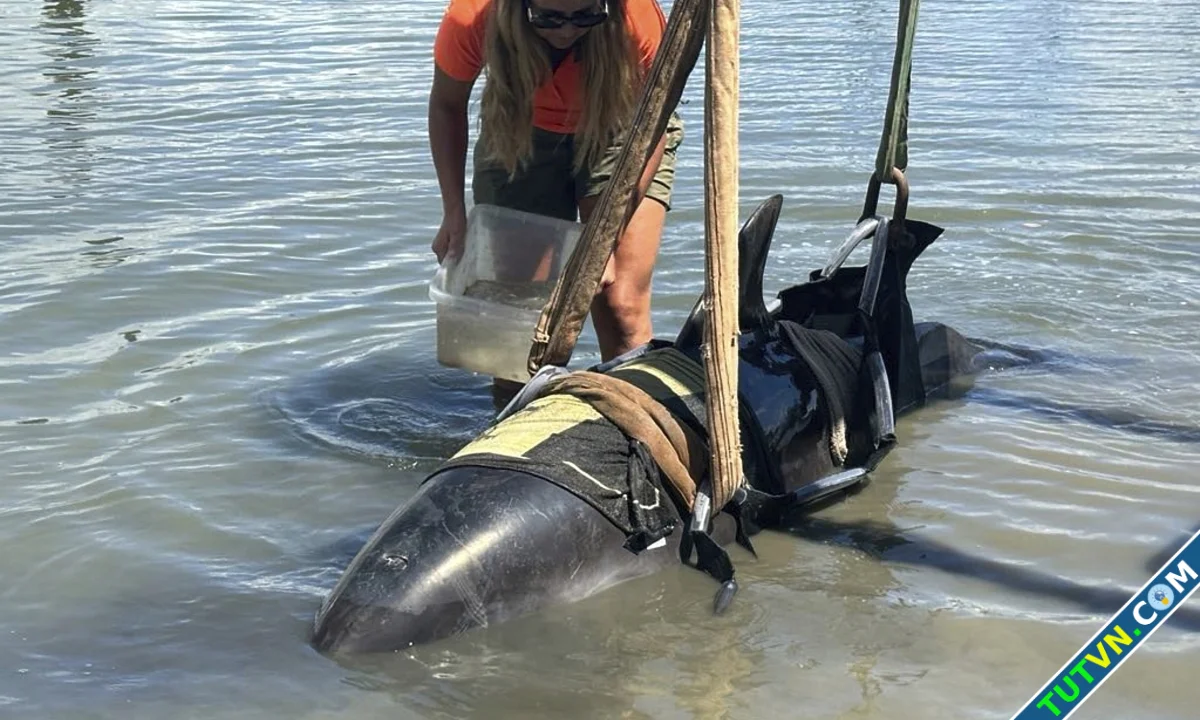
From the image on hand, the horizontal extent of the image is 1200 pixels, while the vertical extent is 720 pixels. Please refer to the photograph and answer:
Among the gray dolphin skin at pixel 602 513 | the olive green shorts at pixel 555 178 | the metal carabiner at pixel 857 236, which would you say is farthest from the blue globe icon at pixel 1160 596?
the olive green shorts at pixel 555 178

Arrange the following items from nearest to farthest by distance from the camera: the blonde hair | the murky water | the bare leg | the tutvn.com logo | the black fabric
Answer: the tutvn.com logo < the murky water < the blonde hair < the black fabric < the bare leg

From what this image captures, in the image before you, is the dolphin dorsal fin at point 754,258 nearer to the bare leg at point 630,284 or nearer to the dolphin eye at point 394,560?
the bare leg at point 630,284

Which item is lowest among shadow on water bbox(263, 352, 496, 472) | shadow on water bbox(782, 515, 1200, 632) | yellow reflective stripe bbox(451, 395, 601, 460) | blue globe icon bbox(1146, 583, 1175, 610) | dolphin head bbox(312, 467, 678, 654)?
shadow on water bbox(263, 352, 496, 472)

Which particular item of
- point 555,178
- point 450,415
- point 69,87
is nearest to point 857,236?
point 555,178

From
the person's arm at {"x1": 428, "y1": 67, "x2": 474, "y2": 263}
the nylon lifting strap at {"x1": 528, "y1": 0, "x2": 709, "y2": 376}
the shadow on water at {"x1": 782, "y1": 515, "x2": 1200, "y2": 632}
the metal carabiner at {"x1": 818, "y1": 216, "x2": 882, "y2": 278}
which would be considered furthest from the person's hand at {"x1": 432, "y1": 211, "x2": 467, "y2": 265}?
the shadow on water at {"x1": 782, "y1": 515, "x2": 1200, "y2": 632}

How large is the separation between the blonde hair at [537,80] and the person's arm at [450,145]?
9 centimetres

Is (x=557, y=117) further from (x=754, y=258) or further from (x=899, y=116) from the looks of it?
(x=899, y=116)

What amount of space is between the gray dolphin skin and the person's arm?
1.06 m

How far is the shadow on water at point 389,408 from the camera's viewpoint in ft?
17.1

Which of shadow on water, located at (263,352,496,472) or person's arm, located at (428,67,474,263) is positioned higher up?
person's arm, located at (428,67,474,263)

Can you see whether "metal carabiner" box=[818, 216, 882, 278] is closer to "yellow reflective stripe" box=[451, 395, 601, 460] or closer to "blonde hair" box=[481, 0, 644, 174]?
"blonde hair" box=[481, 0, 644, 174]

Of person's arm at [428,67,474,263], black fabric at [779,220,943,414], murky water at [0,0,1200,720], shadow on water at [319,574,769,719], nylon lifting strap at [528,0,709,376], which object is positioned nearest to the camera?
shadow on water at [319,574,769,719]

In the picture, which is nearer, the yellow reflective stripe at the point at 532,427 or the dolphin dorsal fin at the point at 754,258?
the yellow reflective stripe at the point at 532,427

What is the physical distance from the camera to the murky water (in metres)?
3.55
